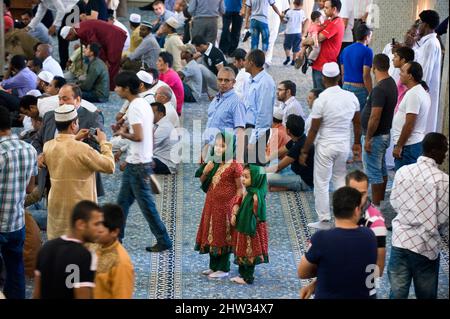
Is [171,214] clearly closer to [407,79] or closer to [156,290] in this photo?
[156,290]

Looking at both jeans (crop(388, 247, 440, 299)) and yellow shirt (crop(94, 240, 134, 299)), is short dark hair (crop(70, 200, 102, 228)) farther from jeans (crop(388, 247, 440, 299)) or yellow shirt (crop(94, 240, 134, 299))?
jeans (crop(388, 247, 440, 299))

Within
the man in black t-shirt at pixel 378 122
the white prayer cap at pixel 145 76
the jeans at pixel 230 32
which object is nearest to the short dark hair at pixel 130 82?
the white prayer cap at pixel 145 76

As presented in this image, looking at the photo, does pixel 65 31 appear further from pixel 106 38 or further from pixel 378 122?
pixel 378 122

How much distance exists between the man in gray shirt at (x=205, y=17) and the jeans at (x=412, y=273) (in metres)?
7.40

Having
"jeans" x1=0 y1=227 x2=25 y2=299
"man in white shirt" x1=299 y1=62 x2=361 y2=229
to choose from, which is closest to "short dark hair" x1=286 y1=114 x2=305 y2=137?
"man in white shirt" x1=299 y1=62 x2=361 y2=229

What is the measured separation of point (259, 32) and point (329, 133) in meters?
5.70

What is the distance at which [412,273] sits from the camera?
6.47m

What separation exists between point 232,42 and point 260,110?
215 inches

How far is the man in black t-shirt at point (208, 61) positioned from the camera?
12211 millimetres

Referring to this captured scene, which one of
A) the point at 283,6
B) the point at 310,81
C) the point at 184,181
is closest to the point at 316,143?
the point at 184,181

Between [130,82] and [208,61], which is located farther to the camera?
[208,61]

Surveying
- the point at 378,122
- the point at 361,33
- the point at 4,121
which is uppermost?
the point at 361,33

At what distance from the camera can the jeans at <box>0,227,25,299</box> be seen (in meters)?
6.75

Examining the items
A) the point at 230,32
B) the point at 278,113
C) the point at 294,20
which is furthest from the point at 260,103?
the point at 230,32
